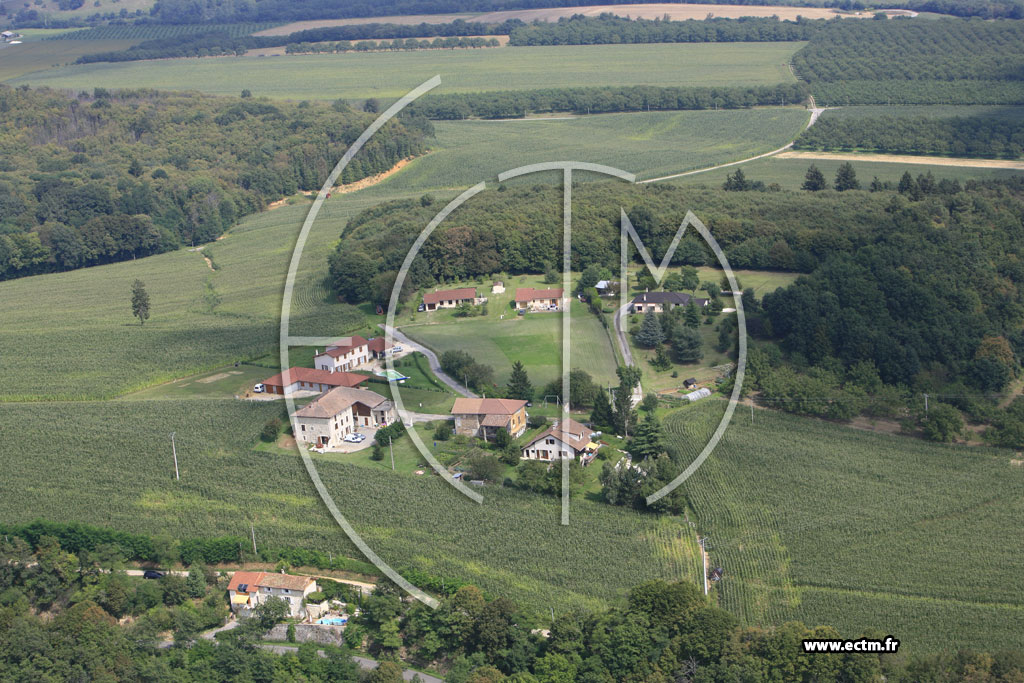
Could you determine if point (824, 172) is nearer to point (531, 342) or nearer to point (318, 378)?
point (531, 342)

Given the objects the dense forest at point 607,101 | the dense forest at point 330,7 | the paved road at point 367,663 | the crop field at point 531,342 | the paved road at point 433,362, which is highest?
the dense forest at point 330,7

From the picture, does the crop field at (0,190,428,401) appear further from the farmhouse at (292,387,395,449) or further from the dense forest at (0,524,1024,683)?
the dense forest at (0,524,1024,683)

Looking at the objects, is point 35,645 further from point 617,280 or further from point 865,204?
point 865,204

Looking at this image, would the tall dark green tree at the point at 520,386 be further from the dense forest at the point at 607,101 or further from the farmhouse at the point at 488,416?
the dense forest at the point at 607,101

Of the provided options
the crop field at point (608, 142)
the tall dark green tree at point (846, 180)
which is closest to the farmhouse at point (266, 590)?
the tall dark green tree at point (846, 180)

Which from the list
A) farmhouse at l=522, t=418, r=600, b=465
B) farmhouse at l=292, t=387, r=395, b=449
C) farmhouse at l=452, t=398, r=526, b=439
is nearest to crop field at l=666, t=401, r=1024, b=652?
farmhouse at l=522, t=418, r=600, b=465

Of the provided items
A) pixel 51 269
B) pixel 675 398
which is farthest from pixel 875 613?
pixel 51 269

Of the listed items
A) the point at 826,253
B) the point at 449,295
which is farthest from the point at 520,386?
the point at 826,253
